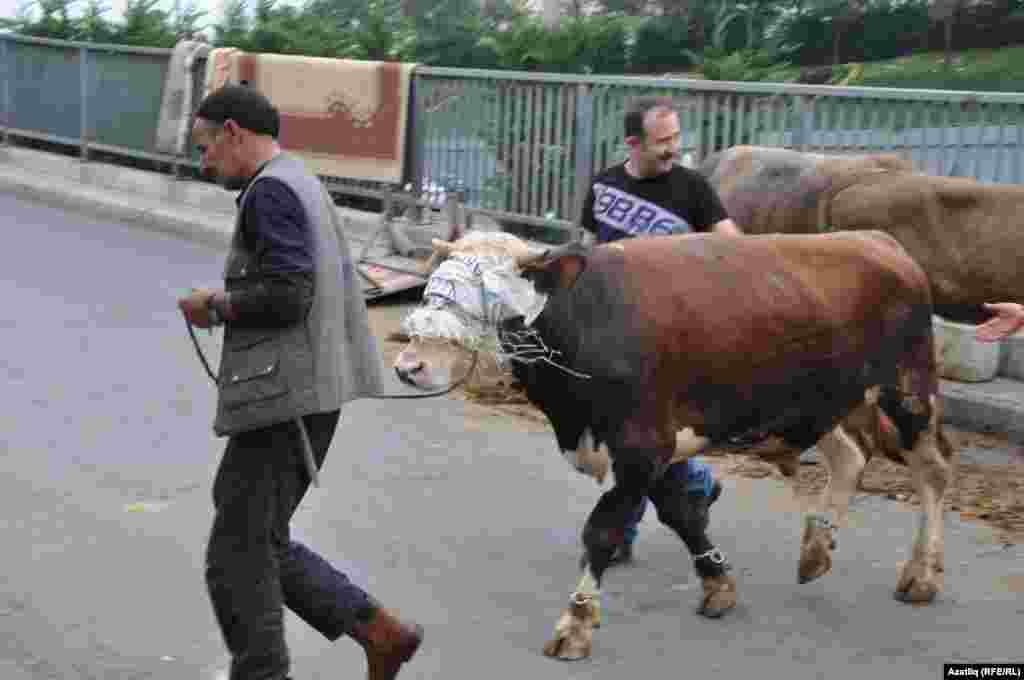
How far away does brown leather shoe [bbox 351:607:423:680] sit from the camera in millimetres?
4910

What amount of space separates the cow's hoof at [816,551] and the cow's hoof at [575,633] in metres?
1.09

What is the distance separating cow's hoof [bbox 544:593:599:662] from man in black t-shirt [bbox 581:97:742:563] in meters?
0.85

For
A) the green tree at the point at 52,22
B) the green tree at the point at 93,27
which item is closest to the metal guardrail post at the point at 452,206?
the green tree at the point at 93,27

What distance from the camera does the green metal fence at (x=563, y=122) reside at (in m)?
9.09

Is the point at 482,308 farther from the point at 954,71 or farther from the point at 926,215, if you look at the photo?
the point at 954,71

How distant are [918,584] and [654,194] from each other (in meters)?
1.77

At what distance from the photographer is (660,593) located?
6.24 m

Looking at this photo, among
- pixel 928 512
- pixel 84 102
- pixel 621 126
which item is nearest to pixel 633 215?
pixel 928 512

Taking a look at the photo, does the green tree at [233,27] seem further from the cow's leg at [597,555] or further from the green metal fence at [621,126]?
the cow's leg at [597,555]

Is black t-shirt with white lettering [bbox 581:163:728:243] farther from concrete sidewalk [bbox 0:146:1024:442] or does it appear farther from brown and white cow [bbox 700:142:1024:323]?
concrete sidewalk [bbox 0:146:1024:442]

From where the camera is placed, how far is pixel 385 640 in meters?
4.92

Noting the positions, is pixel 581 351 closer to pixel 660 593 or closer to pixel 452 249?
pixel 452 249

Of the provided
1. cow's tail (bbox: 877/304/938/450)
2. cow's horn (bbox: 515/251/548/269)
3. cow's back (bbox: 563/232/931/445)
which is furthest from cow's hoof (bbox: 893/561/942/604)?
cow's horn (bbox: 515/251/548/269)

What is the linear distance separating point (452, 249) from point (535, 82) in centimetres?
706
